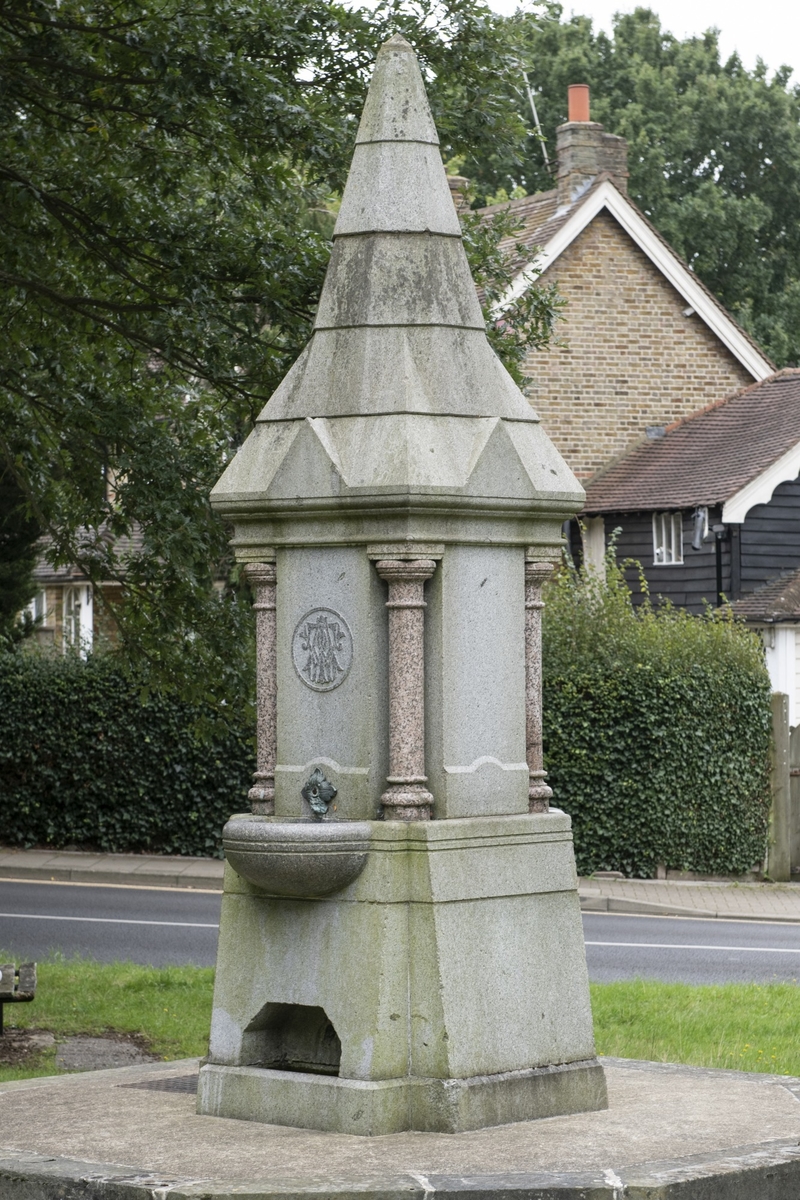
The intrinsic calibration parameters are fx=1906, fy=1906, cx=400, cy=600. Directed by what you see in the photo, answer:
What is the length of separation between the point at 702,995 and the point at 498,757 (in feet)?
17.9

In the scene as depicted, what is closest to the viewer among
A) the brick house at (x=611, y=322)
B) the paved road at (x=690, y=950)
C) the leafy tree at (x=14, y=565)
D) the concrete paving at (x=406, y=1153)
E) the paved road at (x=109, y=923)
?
the concrete paving at (x=406, y=1153)

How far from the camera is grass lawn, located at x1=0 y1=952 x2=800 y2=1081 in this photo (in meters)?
10.3

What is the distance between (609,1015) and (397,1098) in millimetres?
4699

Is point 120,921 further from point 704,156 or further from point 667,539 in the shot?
point 704,156

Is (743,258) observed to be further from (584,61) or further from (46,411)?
(46,411)

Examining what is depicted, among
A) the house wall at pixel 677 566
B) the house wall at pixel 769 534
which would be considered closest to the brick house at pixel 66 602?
the house wall at pixel 677 566

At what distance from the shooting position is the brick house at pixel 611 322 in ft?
104

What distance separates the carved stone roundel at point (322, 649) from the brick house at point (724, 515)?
21.4 metres

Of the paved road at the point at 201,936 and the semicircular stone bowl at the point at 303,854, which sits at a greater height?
the semicircular stone bowl at the point at 303,854

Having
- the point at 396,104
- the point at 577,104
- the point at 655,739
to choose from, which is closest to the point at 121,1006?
the point at 396,104

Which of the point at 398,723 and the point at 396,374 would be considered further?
the point at 396,374

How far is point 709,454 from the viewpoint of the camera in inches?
1240

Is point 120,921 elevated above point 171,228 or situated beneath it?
situated beneath

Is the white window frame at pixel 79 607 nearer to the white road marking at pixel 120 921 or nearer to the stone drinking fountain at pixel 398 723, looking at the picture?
the white road marking at pixel 120 921
